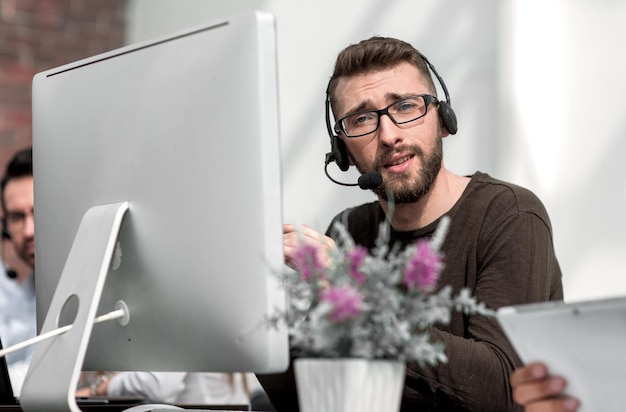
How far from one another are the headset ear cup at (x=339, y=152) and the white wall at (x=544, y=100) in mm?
172

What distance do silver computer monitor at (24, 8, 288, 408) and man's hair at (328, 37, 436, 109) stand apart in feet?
2.72

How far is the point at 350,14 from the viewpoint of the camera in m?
3.31

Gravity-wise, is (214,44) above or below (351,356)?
above

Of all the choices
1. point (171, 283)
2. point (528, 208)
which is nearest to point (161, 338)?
point (171, 283)

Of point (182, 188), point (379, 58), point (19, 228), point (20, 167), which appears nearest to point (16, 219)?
point (19, 228)

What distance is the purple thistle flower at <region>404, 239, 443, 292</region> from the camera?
980 mm

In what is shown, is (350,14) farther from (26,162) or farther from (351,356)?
(351,356)

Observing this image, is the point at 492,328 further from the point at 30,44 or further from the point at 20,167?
the point at 30,44

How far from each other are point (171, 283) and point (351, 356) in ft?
1.25

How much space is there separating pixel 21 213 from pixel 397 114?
191 centimetres

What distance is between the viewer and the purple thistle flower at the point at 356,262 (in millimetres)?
998

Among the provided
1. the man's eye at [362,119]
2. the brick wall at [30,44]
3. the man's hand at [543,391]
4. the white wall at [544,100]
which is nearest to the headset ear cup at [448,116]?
the man's eye at [362,119]

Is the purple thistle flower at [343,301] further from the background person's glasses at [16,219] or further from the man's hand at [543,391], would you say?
the background person's glasses at [16,219]

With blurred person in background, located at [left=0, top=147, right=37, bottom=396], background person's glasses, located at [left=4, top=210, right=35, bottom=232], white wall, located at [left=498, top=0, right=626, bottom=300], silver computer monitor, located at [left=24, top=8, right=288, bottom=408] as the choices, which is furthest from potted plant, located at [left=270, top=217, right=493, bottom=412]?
background person's glasses, located at [left=4, top=210, right=35, bottom=232]
